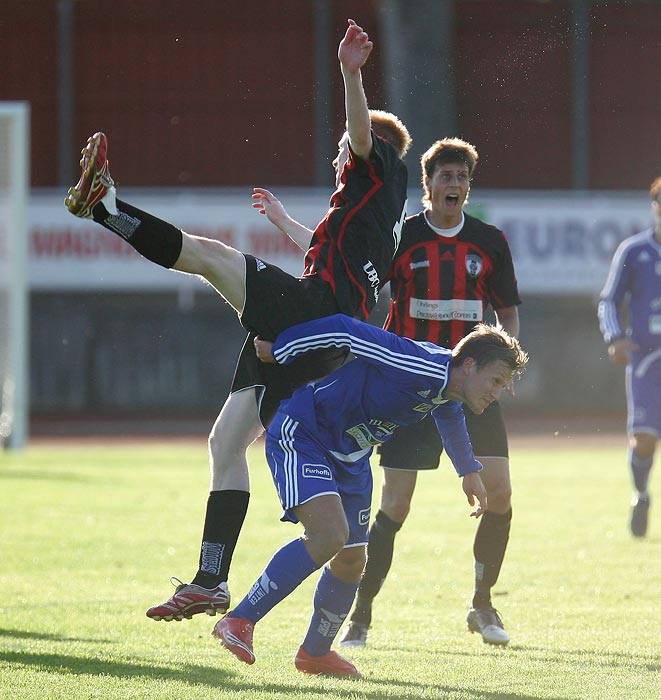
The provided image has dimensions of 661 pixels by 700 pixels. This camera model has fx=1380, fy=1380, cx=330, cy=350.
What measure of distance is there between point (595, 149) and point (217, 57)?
8.21m

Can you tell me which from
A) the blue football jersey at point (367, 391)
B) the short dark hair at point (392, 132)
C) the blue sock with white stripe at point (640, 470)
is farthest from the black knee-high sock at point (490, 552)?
→ the blue sock with white stripe at point (640, 470)

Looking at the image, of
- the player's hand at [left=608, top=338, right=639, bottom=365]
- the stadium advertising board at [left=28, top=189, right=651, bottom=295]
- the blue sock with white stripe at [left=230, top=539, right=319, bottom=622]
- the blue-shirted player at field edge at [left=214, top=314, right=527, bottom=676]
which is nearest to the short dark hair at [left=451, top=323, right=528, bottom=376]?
the blue-shirted player at field edge at [left=214, top=314, right=527, bottom=676]

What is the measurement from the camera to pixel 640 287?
9.95 m

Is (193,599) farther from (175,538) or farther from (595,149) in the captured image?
(595,149)

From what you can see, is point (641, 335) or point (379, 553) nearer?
point (379, 553)

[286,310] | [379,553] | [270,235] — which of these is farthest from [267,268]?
[270,235]

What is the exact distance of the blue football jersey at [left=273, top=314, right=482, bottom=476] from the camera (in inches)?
193

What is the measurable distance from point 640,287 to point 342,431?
17.6 feet

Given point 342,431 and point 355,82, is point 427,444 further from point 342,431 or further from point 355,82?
point 355,82

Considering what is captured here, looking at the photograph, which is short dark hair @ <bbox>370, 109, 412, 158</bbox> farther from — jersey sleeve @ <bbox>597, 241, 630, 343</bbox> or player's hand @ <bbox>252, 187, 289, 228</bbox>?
jersey sleeve @ <bbox>597, 241, 630, 343</bbox>

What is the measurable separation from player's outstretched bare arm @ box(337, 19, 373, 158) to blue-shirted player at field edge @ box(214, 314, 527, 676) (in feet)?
2.52

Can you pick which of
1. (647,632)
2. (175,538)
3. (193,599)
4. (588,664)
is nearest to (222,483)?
(193,599)

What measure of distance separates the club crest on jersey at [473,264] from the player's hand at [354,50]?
131 centimetres

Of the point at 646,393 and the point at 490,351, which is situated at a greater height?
the point at 490,351
